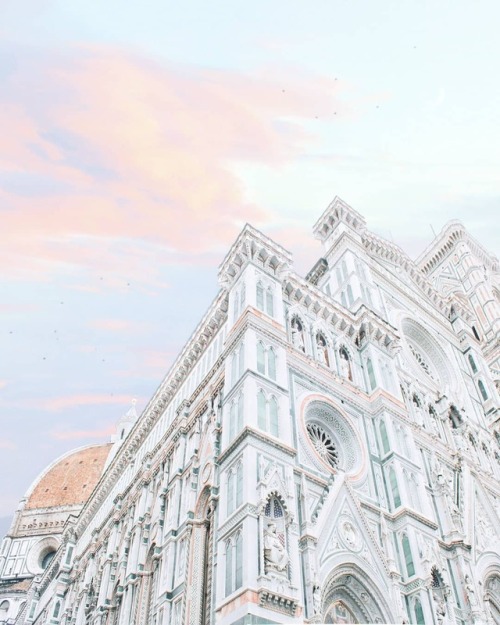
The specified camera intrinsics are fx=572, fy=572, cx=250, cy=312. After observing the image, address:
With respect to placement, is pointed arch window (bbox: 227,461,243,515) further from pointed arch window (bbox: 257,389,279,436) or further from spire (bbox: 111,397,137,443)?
spire (bbox: 111,397,137,443)

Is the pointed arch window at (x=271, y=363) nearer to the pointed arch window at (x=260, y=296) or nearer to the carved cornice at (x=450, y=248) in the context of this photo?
the pointed arch window at (x=260, y=296)

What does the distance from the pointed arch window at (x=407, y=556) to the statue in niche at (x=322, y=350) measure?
7.73 meters

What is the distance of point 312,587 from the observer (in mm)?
16109

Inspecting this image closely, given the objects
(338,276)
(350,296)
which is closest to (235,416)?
(350,296)

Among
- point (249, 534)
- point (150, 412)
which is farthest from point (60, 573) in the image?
point (249, 534)

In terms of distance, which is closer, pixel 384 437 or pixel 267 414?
pixel 267 414

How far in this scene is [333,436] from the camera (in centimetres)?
2294

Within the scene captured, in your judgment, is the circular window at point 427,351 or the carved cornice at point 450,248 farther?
the carved cornice at point 450,248

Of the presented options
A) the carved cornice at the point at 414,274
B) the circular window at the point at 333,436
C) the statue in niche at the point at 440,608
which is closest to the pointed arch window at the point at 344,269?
the carved cornice at the point at 414,274

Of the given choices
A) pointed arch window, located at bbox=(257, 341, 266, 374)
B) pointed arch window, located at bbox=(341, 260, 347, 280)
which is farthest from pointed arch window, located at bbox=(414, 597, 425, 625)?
pointed arch window, located at bbox=(341, 260, 347, 280)

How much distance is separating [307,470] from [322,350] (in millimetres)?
7109

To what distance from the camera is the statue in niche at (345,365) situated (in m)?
25.4

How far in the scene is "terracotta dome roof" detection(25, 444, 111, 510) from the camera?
8325 cm

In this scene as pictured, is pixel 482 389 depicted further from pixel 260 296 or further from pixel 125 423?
pixel 125 423
